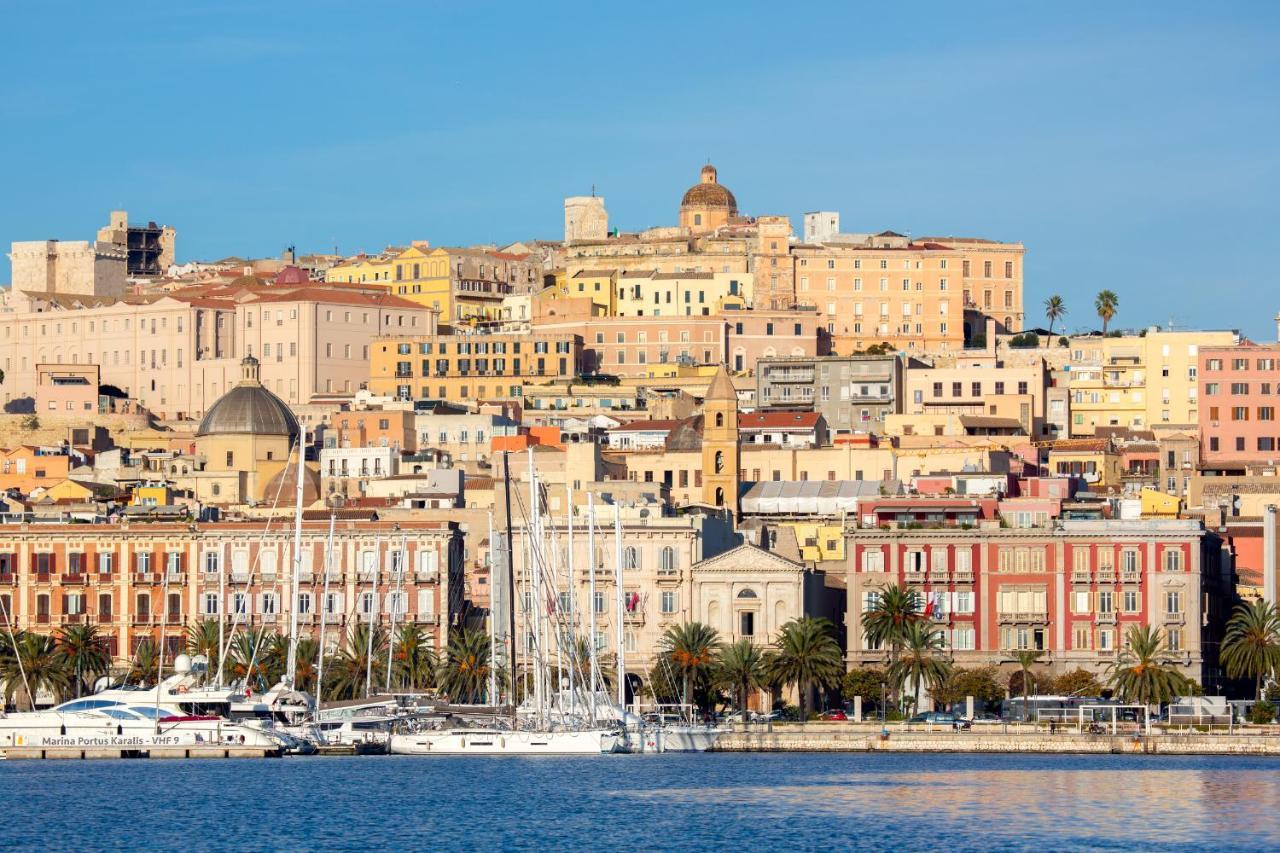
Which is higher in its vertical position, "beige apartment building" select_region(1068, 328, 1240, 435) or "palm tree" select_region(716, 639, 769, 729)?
"beige apartment building" select_region(1068, 328, 1240, 435)

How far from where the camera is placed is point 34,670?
105 metres

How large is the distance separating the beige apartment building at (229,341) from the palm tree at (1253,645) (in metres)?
84.0

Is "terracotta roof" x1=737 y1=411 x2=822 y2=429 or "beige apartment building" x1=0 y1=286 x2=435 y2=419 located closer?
"terracotta roof" x1=737 y1=411 x2=822 y2=429

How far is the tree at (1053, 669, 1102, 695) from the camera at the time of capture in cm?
10312

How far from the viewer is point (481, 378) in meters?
176

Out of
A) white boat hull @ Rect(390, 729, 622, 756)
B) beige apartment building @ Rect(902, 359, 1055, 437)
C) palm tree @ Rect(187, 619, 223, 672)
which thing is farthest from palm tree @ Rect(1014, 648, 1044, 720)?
beige apartment building @ Rect(902, 359, 1055, 437)

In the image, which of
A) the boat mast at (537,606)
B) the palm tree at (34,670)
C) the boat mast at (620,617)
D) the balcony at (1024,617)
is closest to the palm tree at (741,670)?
the boat mast at (620,617)

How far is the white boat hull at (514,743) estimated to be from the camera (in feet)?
311

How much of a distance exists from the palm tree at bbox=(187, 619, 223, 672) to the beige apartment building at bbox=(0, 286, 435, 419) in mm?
69825

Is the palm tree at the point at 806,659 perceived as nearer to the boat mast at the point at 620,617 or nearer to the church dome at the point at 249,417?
the boat mast at the point at 620,617

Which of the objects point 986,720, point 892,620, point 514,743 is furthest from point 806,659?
point 514,743

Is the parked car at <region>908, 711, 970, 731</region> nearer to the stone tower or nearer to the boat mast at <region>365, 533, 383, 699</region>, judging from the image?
the boat mast at <region>365, 533, 383, 699</region>

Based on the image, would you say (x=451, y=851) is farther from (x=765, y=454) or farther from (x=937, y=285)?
(x=937, y=285)

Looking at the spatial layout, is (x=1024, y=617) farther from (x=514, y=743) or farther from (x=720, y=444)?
(x=720, y=444)
